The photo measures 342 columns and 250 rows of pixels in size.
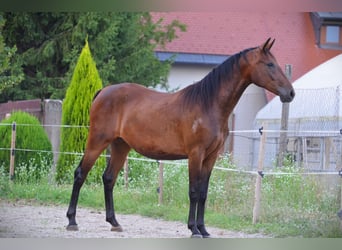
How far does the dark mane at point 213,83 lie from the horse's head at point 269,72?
11cm

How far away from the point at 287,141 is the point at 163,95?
3.81 meters

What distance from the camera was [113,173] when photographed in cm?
609

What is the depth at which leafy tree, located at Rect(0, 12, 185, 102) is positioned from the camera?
11352 millimetres

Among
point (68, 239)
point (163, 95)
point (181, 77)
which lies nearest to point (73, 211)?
point (68, 239)

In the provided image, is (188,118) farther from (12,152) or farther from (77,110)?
(12,152)

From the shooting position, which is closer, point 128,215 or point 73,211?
point 73,211

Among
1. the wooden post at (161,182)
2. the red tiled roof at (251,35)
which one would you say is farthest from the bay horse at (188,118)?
the red tiled roof at (251,35)

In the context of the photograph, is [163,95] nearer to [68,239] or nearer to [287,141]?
[68,239]

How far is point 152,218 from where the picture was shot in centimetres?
691

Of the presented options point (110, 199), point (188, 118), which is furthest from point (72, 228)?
point (188, 118)

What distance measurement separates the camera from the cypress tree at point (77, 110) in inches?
332

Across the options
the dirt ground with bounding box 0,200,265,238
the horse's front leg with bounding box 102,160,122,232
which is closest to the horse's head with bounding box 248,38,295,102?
the dirt ground with bounding box 0,200,265,238

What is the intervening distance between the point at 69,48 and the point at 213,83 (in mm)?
6458
